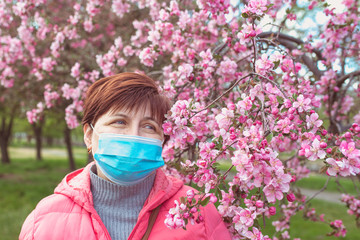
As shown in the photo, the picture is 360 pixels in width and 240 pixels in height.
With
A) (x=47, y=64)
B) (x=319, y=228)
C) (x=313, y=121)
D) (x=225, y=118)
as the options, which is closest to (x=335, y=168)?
(x=313, y=121)

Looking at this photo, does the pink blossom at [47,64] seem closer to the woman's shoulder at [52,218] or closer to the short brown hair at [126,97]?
the short brown hair at [126,97]

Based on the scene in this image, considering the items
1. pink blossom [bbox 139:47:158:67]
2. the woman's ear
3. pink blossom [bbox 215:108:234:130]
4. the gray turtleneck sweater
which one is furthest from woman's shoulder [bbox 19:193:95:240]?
pink blossom [bbox 139:47:158:67]

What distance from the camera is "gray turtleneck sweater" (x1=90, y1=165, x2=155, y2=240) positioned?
1.65m

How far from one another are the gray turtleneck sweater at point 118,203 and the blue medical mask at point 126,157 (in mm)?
53

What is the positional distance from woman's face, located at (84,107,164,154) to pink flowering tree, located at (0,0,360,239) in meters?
0.10

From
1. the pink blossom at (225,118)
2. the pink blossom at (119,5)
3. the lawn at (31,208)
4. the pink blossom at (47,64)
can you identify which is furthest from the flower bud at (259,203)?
the pink blossom at (47,64)

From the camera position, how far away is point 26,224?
1.60 m

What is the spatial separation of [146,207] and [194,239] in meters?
0.29

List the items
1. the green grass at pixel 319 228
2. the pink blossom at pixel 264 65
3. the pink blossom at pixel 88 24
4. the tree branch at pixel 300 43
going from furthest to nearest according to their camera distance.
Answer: the green grass at pixel 319 228, the pink blossom at pixel 88 24, the tree branch at pixel 300 43, the pink blossom at pixel 264 65

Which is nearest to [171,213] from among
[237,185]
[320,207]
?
[237,185]

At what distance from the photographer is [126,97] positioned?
1693mm

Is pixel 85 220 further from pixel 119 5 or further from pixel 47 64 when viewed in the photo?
pixel 119 5

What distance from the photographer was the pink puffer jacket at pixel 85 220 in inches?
60.5

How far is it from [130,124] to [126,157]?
18cm
